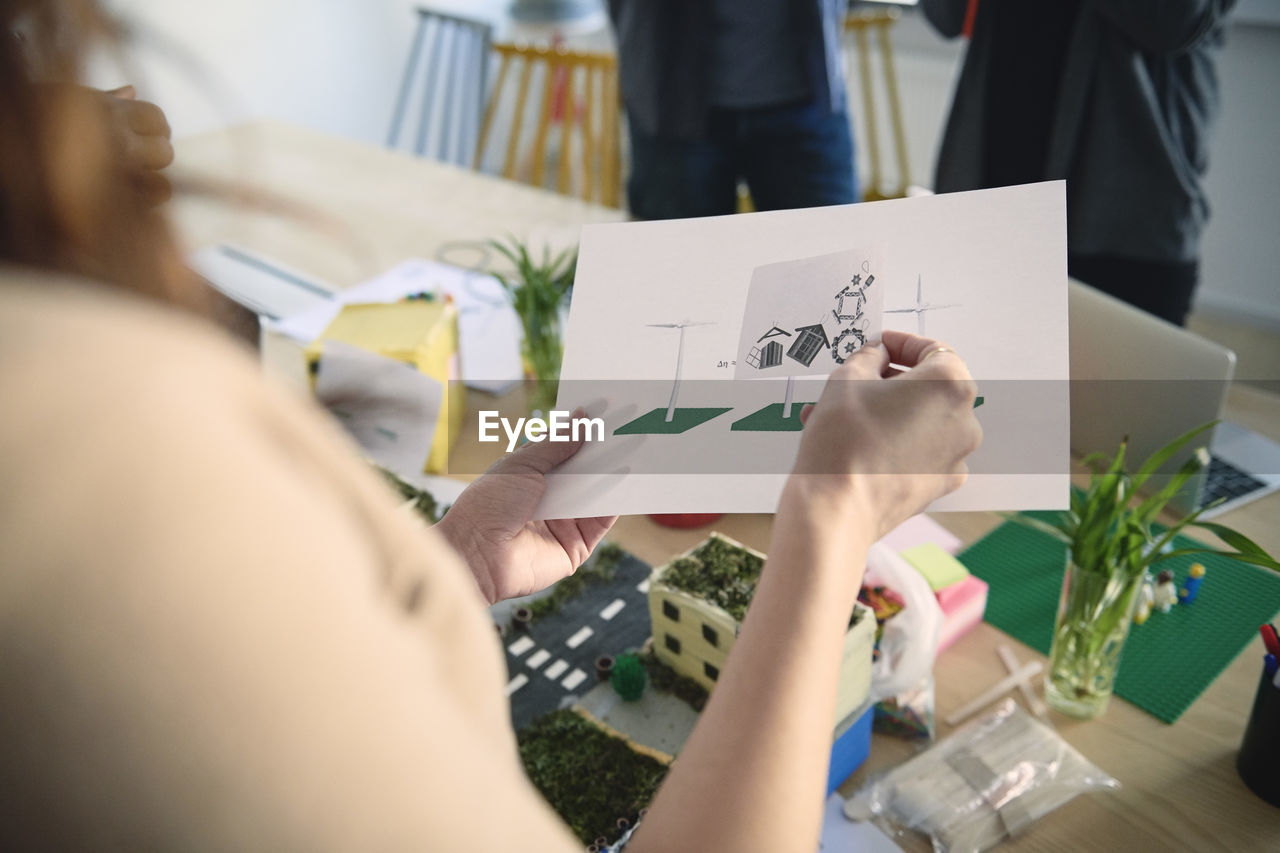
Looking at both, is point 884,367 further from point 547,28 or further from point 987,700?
point 547,28

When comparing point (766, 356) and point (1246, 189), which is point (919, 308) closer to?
point (766, 356)

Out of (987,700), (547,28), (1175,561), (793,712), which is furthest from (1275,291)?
(793,712)

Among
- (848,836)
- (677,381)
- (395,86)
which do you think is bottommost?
(848,836)

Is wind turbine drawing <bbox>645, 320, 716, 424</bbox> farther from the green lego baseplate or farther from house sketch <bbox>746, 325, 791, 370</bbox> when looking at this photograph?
the green lego baseplate

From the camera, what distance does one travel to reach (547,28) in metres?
2.72

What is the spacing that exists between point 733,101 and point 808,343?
132 centimetres

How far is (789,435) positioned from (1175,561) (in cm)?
62

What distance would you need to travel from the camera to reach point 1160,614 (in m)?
0.96

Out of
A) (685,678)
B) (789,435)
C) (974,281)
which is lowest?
(685,678)

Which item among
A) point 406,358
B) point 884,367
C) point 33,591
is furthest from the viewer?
point 406,358

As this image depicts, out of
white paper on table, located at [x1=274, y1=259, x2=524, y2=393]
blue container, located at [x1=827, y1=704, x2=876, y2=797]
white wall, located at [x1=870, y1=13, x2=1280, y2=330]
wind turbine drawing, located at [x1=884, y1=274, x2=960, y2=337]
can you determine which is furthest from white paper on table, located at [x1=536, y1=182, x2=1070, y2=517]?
white wall, located at [x1=870, y1=13, x2=1280, y2=330]

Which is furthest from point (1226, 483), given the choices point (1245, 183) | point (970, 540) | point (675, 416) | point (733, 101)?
point (1245, 183)

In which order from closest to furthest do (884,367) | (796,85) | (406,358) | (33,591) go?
(33,591)
(884,367)
(406,358)
(796,85)

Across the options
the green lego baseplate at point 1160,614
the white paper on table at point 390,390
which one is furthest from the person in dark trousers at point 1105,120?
the white paper on table at point 390,390
